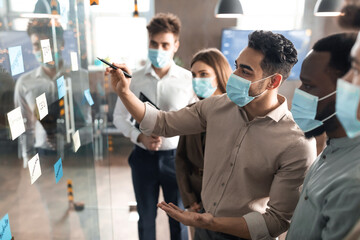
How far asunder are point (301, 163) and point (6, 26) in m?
0.96

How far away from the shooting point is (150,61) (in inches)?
78.7

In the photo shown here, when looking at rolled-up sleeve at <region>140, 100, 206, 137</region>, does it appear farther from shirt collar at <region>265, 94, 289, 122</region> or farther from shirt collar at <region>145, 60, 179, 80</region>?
shirt collar at <region>145, 60, 179, 80</region>

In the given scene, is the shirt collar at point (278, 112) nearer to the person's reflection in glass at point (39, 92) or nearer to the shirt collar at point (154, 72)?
the person's reflection in glass at point (39, 92)

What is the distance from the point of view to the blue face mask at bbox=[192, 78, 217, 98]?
5.75 feet

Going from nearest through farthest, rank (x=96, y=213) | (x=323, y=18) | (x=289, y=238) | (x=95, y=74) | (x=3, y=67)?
(x=3, y=67) < (x=289, y=238) < (x=96, y=213) < (x=95, y=74) < (x=323, y=18)

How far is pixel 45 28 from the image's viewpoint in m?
1.12

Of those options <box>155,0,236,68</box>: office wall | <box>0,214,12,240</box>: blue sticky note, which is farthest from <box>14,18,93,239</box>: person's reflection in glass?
<box>155,0,236,68</box>: office wall

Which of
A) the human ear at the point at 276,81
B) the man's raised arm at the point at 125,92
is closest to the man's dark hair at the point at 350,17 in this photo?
the human ear at the point at 276,81

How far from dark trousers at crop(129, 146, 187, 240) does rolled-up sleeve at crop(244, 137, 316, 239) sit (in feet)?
2.83

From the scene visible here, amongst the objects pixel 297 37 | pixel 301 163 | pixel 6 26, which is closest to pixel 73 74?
pixel 6 26

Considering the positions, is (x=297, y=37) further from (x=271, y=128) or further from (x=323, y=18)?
(x=271, y=128)

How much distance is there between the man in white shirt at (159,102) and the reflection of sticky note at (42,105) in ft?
2.63

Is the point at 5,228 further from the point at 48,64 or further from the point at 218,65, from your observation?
the point at 218,65

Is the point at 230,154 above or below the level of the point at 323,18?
below
